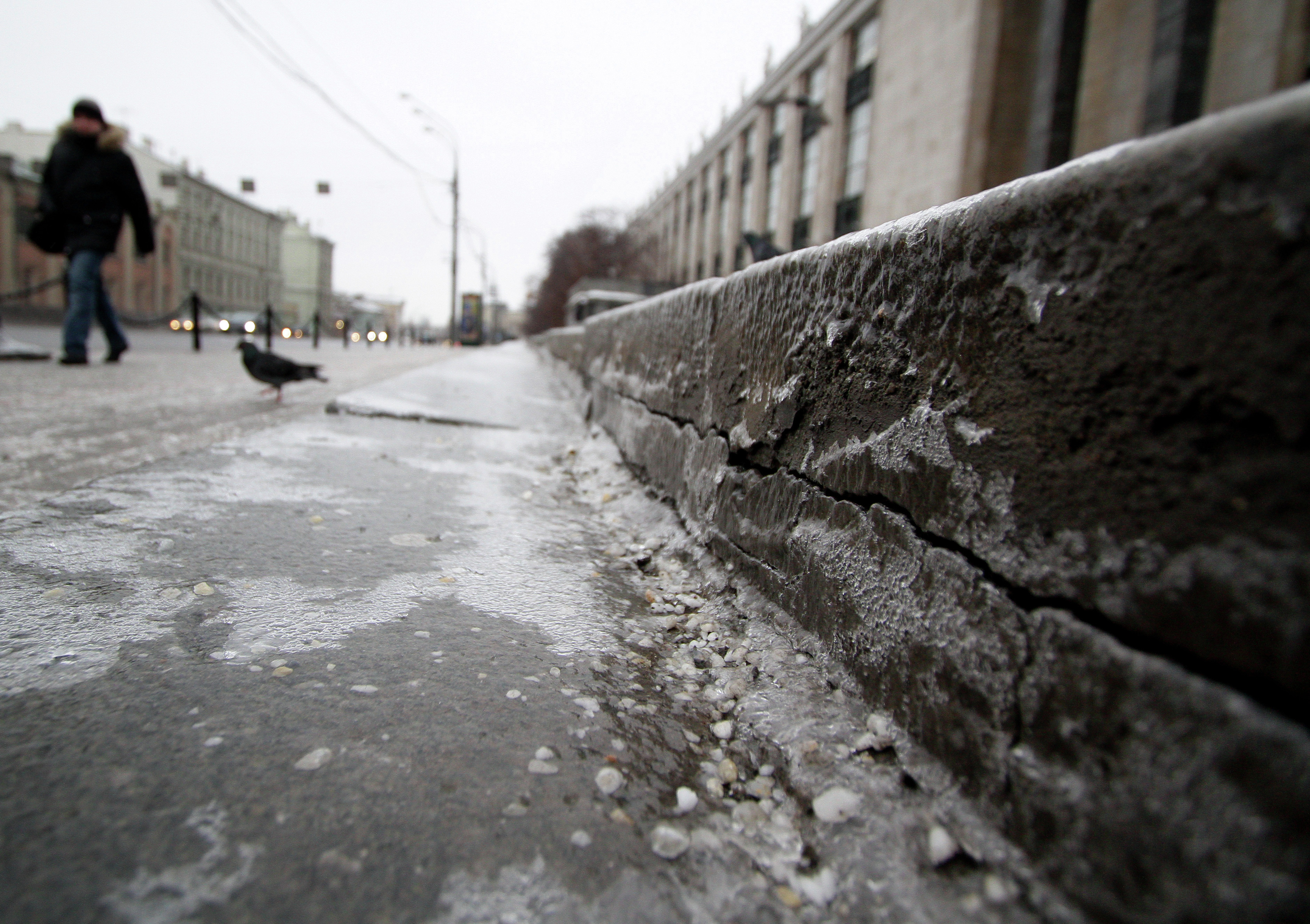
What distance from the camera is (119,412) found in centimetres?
375

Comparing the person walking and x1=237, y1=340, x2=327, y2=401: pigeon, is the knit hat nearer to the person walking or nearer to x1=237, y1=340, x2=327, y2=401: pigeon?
the person walking

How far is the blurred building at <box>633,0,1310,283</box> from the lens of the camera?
932 cm

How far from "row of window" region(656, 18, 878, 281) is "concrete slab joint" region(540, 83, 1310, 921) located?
786cm

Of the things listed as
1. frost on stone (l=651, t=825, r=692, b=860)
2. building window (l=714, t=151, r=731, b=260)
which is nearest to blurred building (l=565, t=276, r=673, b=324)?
building window (l=714, t=151, r=731, b=260)

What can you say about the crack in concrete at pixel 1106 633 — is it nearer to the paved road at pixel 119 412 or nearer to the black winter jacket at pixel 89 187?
the paved road at pixel 119 412

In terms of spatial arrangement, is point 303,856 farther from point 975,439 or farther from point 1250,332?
point 1250,332

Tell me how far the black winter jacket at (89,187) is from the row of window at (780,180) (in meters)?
6.39

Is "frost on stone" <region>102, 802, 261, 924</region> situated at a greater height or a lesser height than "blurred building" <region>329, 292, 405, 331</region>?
lesser

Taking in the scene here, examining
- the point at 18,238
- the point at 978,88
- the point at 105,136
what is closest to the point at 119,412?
the point at 105,136

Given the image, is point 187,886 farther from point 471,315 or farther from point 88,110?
point 471,315

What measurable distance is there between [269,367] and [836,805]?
179 inches

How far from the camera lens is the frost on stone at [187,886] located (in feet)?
2.22

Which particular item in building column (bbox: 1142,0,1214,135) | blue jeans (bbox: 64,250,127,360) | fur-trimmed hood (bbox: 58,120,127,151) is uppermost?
building column (bbox: 1142,0,1214,135)

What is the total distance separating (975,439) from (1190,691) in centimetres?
37
